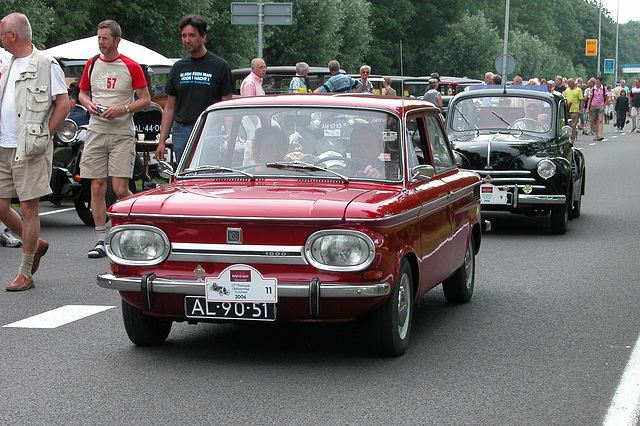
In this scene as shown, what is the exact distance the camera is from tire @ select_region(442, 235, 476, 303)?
7570mm

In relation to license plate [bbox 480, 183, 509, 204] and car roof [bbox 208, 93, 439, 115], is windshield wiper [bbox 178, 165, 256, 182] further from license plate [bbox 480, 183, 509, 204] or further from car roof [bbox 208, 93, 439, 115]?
license plate [bbox 480, 183, 509, 204]

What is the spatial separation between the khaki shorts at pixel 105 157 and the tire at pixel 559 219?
5.04 metres

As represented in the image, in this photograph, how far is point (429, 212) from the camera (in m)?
6.41

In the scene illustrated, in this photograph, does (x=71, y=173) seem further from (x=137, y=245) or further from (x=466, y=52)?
(x=466, y=52)

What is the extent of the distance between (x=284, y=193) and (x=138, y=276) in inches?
35.4

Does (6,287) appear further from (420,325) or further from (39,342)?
(420,325)

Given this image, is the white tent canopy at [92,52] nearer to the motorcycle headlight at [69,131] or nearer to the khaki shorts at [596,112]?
the motorcycle headlight at [69,131]

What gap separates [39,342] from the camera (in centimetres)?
638

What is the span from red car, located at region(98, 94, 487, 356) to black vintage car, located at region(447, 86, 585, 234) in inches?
218

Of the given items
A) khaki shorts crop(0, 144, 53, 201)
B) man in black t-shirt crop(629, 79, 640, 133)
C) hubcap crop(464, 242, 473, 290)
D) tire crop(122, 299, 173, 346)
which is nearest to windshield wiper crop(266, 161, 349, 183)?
tire crop(122, 299, 173, 346)

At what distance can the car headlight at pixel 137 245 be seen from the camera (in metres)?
5.64

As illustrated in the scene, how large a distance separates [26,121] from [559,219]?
6.36m

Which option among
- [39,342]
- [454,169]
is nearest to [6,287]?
[39,342]

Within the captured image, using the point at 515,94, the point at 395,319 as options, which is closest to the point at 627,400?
the point at 395,319
